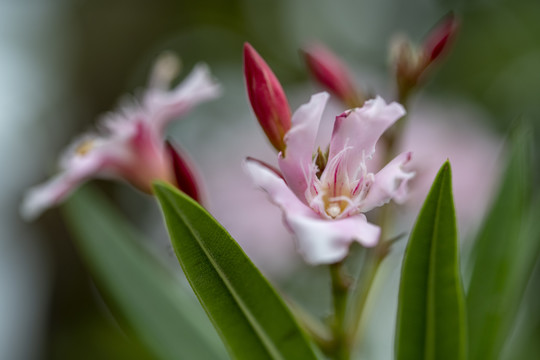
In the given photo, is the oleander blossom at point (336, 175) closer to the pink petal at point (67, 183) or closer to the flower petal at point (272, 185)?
the flower petal at point (272, 185)

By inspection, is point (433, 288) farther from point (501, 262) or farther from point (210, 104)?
point (210, 104)

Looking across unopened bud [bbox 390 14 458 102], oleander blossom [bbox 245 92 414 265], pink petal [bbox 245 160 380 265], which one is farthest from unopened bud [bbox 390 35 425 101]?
pink petal [bbox 245 160 380 265]

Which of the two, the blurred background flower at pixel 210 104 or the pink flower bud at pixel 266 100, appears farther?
the blurred background flower at pixel 210 104

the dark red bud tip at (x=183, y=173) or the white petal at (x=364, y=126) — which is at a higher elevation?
the dark red bud tip at (x=183, y=173)

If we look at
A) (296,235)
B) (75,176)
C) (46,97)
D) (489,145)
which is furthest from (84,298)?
(296,235)

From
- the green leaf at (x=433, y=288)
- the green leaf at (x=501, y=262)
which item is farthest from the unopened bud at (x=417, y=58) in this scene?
the green leaf at (x=433, y=288)

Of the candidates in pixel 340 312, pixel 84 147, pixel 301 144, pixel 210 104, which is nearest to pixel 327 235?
pixel 301 144

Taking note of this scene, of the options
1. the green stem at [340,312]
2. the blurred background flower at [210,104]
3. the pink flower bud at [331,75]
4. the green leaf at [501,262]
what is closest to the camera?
the green stem at [340,312]
